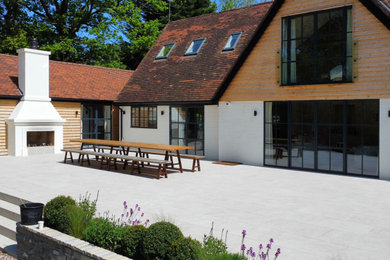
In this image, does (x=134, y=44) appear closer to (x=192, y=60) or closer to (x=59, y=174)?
(x=192, y=60)

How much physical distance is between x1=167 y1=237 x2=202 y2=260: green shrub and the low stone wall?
706mm

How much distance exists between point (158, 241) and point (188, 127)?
482 inches

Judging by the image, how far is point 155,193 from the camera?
8.76 metres

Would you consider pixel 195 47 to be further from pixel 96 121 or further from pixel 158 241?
pixel 158 241

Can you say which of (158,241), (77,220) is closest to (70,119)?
(77,220)

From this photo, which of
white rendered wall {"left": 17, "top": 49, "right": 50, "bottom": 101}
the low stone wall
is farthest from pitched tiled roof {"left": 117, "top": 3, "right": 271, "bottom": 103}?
the low stone wall

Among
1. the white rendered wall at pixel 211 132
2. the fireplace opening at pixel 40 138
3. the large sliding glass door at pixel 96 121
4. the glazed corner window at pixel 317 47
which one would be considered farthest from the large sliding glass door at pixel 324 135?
the fireplace opening at pixel 40 138

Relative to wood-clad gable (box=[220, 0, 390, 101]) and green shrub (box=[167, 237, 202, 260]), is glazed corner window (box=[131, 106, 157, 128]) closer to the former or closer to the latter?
wood-clad gable (box=[220, 0, 390, 101])

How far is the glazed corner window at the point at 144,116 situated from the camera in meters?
18.3

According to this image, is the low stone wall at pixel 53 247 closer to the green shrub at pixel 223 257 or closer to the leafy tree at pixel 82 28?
the green shrub at pixel 223 257

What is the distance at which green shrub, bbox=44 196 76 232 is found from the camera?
18.3 feet

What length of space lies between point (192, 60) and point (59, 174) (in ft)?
29.3

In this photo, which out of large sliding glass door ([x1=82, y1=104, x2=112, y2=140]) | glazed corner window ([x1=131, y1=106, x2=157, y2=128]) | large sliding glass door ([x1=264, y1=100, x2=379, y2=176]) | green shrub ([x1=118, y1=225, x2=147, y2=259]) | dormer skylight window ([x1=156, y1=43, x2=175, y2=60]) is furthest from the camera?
large sliding glass door ([x1=82, y1=104, x2=112, y2=140])

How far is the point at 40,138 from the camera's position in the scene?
18.4 m
